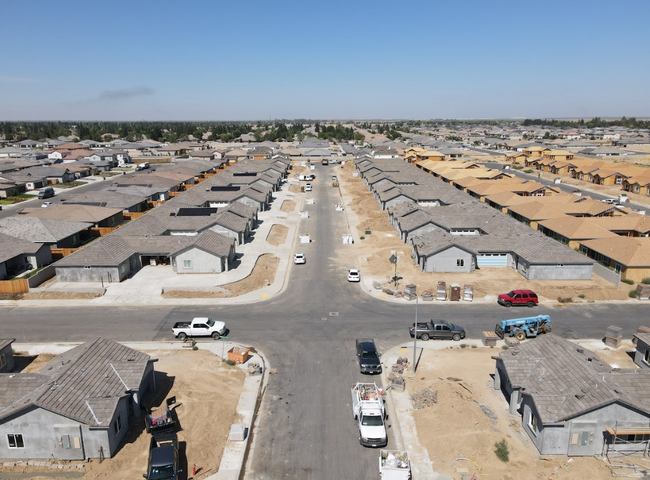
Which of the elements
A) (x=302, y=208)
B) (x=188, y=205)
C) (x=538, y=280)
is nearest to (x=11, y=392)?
(x=538, y=280)

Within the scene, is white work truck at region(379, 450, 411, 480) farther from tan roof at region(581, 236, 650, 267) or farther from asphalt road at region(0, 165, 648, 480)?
tan roof at region(581, 236, 650, 267)

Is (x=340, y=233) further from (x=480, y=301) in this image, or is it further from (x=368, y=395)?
(x=368, y=395)

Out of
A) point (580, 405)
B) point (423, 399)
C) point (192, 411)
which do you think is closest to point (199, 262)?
point (192, 411)

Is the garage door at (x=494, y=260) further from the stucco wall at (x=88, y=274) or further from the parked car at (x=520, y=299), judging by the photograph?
the stucco wall at (x=88, y=274)

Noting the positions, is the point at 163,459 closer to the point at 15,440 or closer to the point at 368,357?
the point at 15,440

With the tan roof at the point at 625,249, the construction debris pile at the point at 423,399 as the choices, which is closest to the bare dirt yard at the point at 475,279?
the tan roof at the point at 625,249

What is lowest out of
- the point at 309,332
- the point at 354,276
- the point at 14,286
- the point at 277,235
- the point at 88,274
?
the point at 309,332

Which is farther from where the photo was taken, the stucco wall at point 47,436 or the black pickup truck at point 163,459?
the stucco wall at point 47,436
